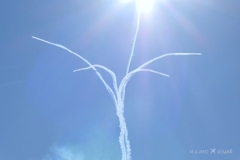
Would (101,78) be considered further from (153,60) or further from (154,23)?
(154,23)

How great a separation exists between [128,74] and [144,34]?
0.91 m

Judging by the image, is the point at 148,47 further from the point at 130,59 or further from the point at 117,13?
the point at 117,13

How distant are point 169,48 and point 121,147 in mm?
2252

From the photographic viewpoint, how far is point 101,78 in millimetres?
7102

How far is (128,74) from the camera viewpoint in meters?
7.07

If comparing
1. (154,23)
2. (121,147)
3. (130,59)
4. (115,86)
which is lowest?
(121,147)

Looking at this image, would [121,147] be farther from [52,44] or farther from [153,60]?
[52,44]

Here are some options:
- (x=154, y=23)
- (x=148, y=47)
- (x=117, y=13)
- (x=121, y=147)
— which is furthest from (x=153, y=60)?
(x=121, y=147)

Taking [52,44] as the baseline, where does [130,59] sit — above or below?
below

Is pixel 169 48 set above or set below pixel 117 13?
below

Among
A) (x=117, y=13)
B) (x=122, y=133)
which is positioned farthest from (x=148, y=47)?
(x=122, y=133)

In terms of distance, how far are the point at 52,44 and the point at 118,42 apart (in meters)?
1.38

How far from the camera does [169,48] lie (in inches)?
280

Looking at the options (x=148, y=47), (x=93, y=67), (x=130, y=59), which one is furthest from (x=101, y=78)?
(x=148, y=47)
